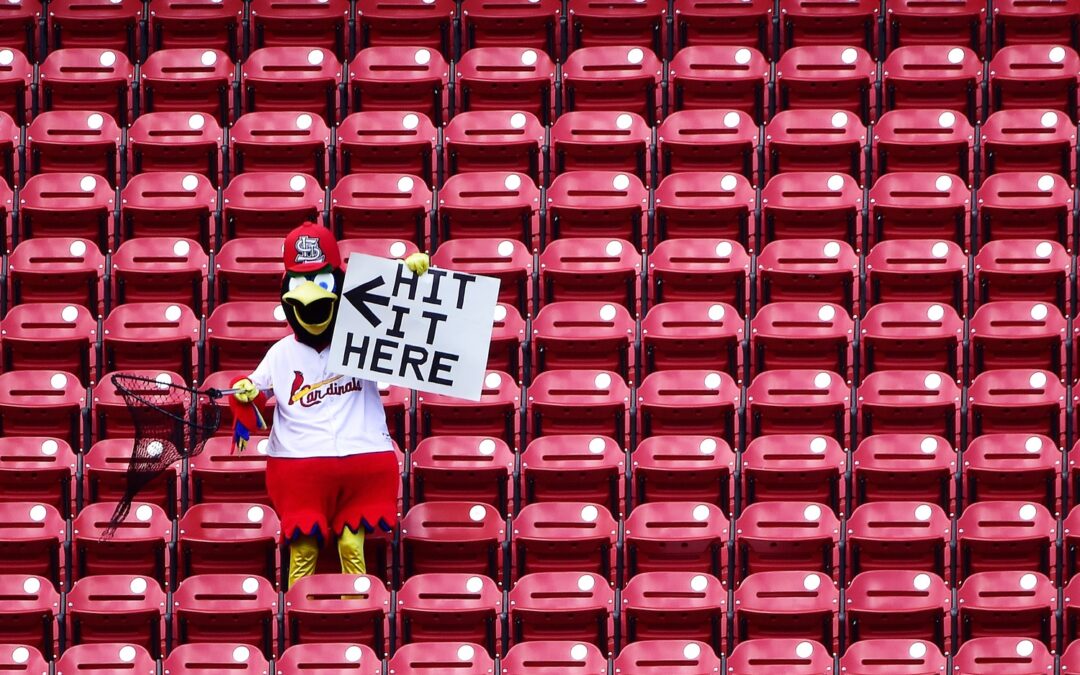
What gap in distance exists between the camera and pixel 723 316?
6371 mm

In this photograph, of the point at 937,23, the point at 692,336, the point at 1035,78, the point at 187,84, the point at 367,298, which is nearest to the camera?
the point at 367,298

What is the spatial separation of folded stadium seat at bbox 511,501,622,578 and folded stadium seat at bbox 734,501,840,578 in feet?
1.37

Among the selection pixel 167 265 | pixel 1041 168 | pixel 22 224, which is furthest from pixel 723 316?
pixel 22 224

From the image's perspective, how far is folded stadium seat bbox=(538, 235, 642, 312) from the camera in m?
6.57

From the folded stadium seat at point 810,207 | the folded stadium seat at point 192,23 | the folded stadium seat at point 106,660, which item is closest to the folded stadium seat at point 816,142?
the folded stadium seat at point 810,207

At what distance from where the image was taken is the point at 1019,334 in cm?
641

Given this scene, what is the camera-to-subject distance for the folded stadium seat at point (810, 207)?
22.0 feet

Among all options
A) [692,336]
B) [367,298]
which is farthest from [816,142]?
[367,298]

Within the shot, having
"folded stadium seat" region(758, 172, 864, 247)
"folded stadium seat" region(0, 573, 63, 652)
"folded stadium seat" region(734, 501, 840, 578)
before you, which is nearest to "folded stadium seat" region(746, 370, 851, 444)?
"folded stadium seat" region(734, 501, 840, 578)

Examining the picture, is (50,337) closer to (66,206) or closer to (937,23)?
(66,206)

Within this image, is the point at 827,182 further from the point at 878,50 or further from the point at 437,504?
the point at 437,504

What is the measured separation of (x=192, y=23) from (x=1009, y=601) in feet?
13.1

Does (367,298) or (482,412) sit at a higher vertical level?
(367,298)

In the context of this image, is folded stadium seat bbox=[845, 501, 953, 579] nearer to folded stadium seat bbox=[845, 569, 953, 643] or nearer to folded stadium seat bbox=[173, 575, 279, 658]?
folded stadium seat bbox=[845, 569, 953, 643]
